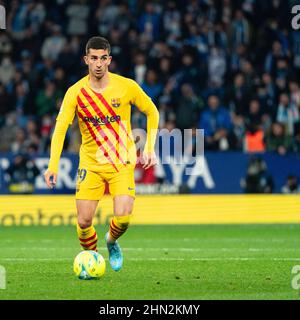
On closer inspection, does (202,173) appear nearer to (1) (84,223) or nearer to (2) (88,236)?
(2) (88,236)

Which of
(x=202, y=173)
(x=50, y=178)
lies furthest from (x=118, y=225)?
(x=202, y=173)

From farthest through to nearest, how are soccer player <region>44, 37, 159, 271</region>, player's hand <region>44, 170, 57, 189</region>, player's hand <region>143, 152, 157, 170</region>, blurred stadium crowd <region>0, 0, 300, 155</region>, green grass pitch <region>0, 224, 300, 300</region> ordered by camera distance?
blurred stadium crowd <region>0, 0, 300, 155</region>
soccer player <region>44, 37, 159, 271</region>
player's hand <region>143, 152, 157, 170</region>
player's hand <region>44, 170, 57, 189</region>
green grass pitch <region>0, 224, 300, 300</region>

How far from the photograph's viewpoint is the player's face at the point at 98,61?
1064 centimetres

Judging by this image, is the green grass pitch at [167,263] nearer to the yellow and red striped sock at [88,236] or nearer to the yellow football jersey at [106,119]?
the yellow and red striped sock at [88,236]

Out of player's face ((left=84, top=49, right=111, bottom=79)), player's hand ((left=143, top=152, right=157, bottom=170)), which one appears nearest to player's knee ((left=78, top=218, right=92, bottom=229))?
player's hand ((left=143, top=152, right=157, bottom=170))

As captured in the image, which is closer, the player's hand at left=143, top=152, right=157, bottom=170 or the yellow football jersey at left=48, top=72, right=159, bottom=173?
the player's hand at left=143, top=152, right=157, bottom=170

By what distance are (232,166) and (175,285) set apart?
11.2 m

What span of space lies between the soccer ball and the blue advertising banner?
33.4 feet

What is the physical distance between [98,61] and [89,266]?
202 centimetres

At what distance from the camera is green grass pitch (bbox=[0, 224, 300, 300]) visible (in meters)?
9.63

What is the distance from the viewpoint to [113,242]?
36.9 feet

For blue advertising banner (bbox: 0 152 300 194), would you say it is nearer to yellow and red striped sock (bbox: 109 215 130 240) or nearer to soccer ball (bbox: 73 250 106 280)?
yellow and red striped sock (bbox: 109 215 130 240)

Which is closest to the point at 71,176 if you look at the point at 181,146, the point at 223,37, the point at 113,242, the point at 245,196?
the point at 181,146

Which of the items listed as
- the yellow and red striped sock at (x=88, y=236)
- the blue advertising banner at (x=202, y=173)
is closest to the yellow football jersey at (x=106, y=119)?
the yellow and red striped sock at (x=88, y=236)
